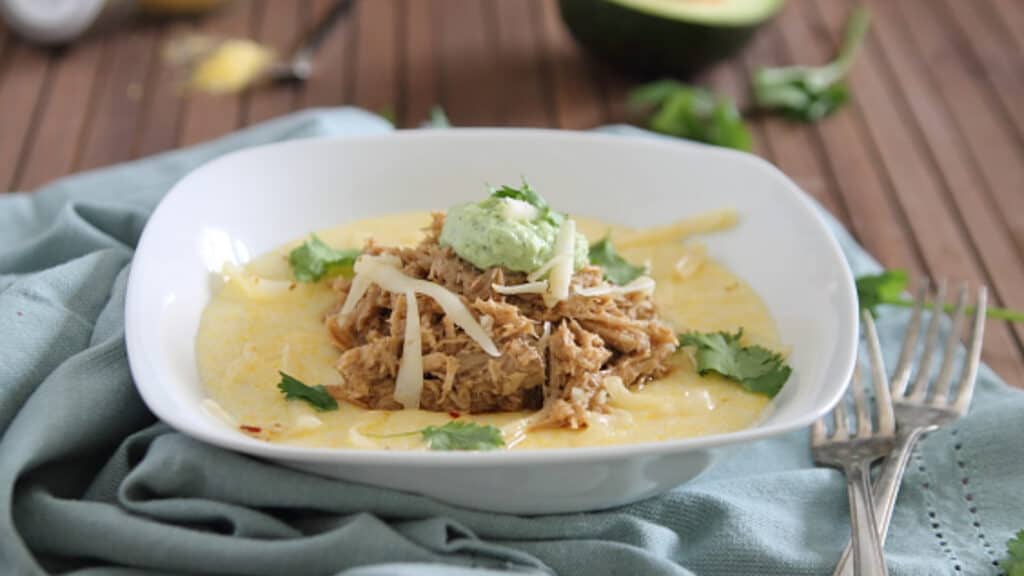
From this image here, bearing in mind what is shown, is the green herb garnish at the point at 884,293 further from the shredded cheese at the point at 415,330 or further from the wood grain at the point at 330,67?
the wood grain at the point at 330,67

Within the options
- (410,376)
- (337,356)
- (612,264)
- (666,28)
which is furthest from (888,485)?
(666,28)

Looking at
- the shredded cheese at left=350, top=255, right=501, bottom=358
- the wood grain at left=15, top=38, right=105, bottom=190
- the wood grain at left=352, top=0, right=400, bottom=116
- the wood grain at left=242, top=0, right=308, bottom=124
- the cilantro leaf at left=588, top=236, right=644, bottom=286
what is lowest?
the wood grain at left=352, top=0, right=400, bottom=116

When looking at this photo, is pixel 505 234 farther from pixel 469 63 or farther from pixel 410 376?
pixel 469 63

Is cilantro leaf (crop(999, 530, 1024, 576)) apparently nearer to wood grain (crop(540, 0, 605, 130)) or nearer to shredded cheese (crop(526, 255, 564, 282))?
shredded cheese (crop(526, 255, 564, 282))

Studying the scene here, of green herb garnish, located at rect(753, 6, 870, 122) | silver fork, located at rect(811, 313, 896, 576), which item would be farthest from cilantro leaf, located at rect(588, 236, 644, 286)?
green herb garnish, located at rect(753, 6, 870, 122)

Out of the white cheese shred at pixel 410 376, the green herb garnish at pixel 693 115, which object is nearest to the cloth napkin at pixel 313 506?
the white cheese shred at pixel 410 376

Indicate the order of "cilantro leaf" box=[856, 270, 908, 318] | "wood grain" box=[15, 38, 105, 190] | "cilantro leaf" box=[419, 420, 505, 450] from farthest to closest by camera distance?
"wood grain" box=[15, 38, 105, 190] → "cilantro leaf" box=[856, 270, 908, 318] → "cilantro leaf" box=[419, 420, 505, 450]
